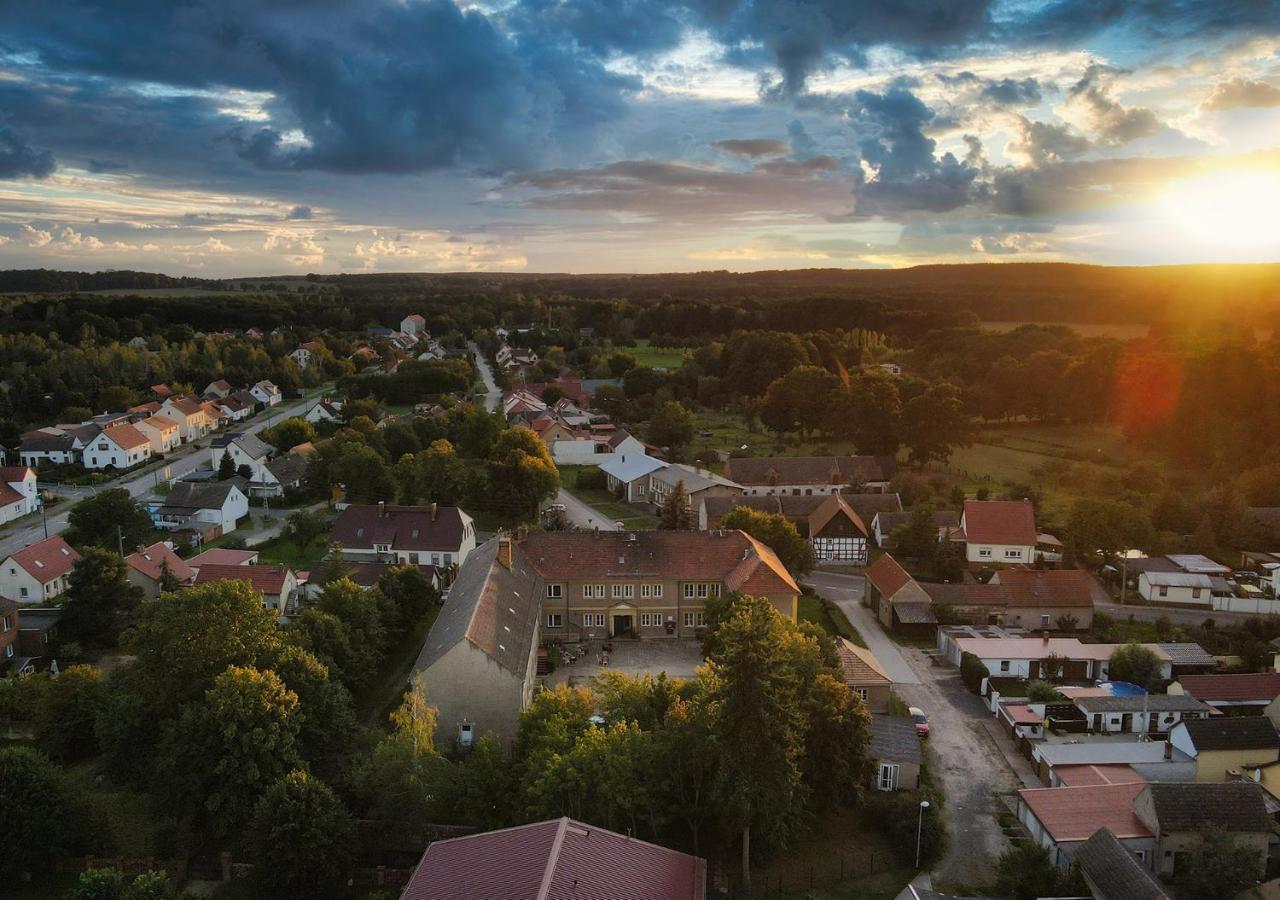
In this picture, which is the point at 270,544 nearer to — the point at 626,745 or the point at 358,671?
the point at 358,671

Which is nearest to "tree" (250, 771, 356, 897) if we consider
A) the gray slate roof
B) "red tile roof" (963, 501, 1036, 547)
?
the gray slate roof

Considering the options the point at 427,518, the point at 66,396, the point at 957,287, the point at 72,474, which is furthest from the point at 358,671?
the point at 957,287

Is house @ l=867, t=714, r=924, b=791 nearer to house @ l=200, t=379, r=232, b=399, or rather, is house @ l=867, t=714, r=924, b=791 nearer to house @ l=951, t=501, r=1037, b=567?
house @ l=951, t=501, r=1037, b=567

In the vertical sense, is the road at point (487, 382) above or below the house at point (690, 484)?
above

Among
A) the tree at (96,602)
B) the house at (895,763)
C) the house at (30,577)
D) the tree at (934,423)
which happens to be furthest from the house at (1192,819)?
the house at (30,577)

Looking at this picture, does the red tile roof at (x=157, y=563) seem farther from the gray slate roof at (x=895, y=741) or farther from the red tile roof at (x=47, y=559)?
the gray slate roof at (x=895, y=741)

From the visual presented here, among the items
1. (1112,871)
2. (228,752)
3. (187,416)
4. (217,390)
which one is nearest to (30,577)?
(228,752)

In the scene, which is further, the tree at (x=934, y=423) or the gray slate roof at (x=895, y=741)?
the tree at (x=934, y=423)
